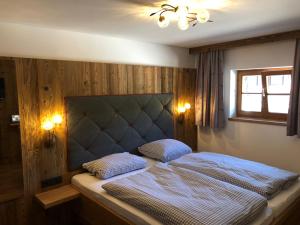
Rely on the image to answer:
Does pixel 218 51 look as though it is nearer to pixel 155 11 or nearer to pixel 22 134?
pixel 155 11

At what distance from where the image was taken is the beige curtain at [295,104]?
2896 millimetres

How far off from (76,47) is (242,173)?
235 centimetres

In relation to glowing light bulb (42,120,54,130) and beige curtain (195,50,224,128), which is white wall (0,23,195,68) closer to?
beige curtain (195,50,224,128)

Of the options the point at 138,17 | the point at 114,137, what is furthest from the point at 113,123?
the point at 138,17

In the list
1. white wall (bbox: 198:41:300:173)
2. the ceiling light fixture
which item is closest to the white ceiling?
the ceiling light fixture

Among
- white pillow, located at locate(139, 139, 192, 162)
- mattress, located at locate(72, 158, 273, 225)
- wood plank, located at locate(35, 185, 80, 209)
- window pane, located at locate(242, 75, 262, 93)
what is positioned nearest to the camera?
mattress, located at locate(72, 158, 273, 225)

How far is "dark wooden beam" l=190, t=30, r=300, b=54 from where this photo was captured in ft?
9.47

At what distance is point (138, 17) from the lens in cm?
222

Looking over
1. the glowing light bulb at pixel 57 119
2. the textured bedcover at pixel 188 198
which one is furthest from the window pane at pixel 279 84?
the glowing light bulb at pixel 57 119

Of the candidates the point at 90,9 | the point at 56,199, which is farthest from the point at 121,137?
the point at 90,9

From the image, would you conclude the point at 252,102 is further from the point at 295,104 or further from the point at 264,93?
the point at 295,104

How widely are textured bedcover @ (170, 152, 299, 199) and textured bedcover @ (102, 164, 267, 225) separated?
0.18 m

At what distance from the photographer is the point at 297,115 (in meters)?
2.98

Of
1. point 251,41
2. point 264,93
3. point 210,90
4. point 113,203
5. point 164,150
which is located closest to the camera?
point 113,203
